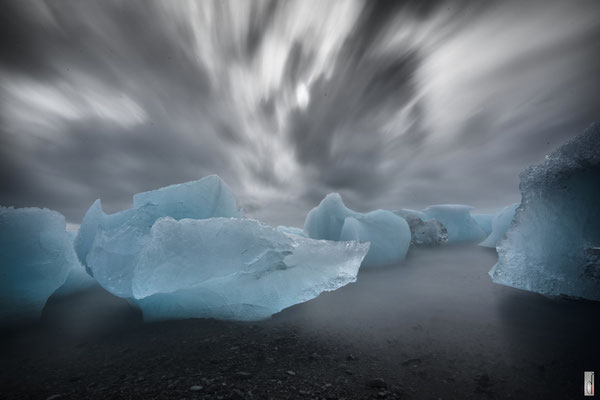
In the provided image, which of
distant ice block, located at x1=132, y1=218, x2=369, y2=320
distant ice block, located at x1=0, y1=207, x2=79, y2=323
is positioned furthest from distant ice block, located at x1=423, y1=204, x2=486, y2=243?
distant ice block, located at x1=0, y1=207, x2=79, y2=323

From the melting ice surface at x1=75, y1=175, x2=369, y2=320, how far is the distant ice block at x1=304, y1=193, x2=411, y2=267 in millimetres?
3864

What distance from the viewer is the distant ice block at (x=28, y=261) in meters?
3.61

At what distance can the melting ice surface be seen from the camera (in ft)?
10.6

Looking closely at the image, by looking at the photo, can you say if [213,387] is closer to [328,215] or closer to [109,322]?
[109,322]

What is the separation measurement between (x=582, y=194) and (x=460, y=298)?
2342 millimetres

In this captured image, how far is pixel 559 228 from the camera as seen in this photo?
3553 mm

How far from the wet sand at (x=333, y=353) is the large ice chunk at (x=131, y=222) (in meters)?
0.79

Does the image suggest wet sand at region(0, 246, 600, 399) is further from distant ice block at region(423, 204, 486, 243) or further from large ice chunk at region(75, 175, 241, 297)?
distant ice block at region(423, 204, 486, 243)

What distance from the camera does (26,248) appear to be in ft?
12.6

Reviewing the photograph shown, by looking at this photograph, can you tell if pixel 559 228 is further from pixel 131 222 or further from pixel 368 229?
pixel 131 222

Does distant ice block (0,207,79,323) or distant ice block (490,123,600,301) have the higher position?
distant ice block (490,123,600,301)

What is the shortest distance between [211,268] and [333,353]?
1.98m

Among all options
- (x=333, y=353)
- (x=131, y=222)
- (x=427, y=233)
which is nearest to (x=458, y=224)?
(x=427, y=233)

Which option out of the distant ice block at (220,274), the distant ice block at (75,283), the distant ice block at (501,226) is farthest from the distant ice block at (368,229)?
the distant ice block at (75,283)
